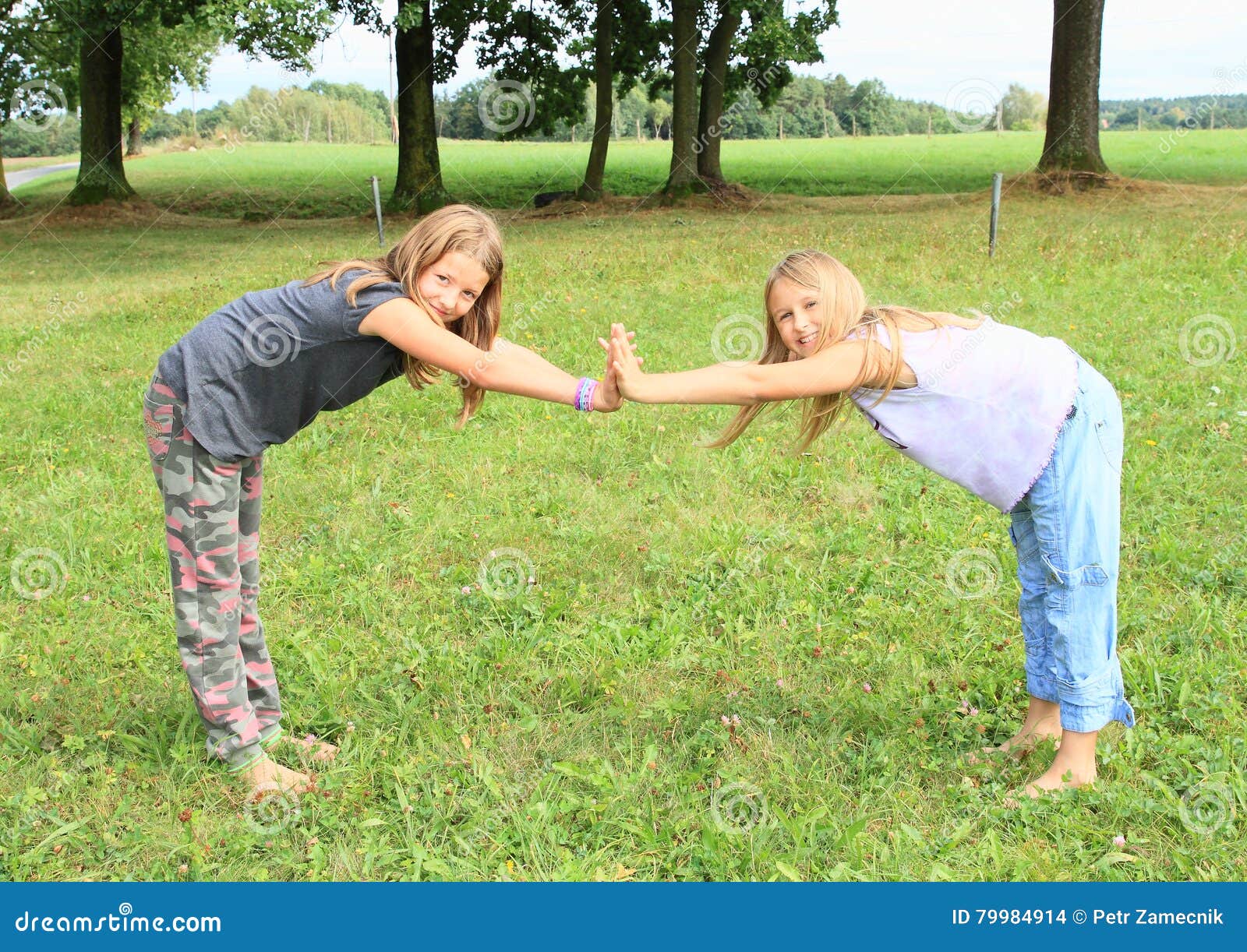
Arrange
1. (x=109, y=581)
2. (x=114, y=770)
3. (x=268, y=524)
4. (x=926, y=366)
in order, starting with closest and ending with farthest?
(x=926, y=366)
(x=114, y=770)
(x=109, y=581)
(x=268, y=524)

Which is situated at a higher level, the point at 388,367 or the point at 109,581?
the point at 388,367

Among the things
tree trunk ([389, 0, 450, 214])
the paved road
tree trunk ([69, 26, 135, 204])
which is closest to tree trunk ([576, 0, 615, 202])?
tree trunk ([389, 0, 450, 214])

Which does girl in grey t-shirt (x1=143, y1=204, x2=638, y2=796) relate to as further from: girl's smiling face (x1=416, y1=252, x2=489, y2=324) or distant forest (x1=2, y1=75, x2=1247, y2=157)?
distant forest (x1=2, y1=75, x2=1247, y2=157)

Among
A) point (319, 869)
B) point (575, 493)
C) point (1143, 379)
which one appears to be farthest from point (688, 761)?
point (1143, 379)

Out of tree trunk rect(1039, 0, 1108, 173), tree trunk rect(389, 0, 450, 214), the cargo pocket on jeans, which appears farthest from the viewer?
tree trunk rect(389, 0, 450, 214)

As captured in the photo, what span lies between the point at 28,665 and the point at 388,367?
2169 mm

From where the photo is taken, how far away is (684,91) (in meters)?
22.4

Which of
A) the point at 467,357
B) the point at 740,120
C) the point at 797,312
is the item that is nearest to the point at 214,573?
the point at 467,357

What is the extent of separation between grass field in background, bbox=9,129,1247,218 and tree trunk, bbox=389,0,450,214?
2.30m

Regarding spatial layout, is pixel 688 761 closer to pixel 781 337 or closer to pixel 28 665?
pixel 781 337

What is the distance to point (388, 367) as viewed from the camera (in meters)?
3.12

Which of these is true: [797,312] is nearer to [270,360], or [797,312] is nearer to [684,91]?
[270,360]

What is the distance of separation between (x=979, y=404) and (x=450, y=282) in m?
1.53

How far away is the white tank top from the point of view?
9.55ft
